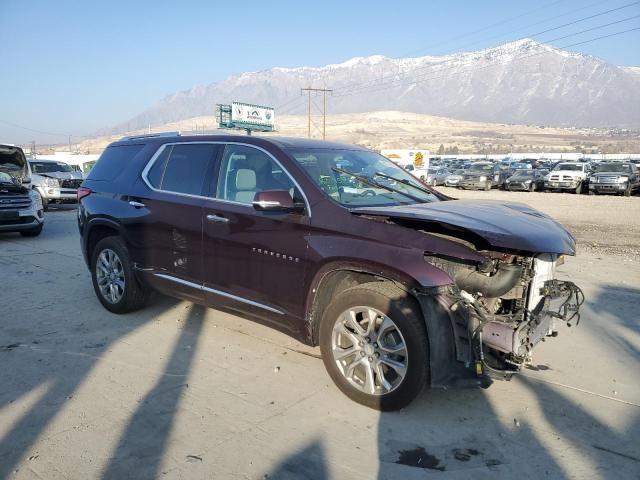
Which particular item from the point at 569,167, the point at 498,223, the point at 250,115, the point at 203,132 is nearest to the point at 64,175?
the point at 203,132

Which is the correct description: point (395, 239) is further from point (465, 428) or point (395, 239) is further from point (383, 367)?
point (465, 428)

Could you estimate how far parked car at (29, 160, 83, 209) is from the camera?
17.5m

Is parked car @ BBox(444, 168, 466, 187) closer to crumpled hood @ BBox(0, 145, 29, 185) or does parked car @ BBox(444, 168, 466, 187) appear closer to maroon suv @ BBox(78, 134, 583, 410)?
crumpled hood @ BBox(0, 145, 29, 185)

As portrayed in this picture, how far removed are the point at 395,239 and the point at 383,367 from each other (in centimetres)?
89

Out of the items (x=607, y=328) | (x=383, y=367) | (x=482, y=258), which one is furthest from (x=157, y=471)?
Answer: (x=607, y=328)

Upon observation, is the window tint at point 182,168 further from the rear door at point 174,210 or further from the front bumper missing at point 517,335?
the front bumper missing at point 517,335

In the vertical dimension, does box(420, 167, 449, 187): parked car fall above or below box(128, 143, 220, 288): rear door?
below

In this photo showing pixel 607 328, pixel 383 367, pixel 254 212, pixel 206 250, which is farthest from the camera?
pixel 607 328

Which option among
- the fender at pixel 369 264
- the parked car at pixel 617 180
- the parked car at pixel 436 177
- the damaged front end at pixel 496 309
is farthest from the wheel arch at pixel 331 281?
the parked car at pixel 436 177

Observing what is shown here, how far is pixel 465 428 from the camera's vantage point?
11.2ft

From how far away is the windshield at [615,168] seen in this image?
1035 inches

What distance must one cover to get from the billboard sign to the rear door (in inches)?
2116

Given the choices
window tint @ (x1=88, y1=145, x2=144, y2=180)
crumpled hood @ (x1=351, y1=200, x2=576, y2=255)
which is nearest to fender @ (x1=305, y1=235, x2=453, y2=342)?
crumpled hood @ (x1=351, y1=200, x2=576, y2=255)

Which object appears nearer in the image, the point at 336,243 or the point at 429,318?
the point at 429,318
